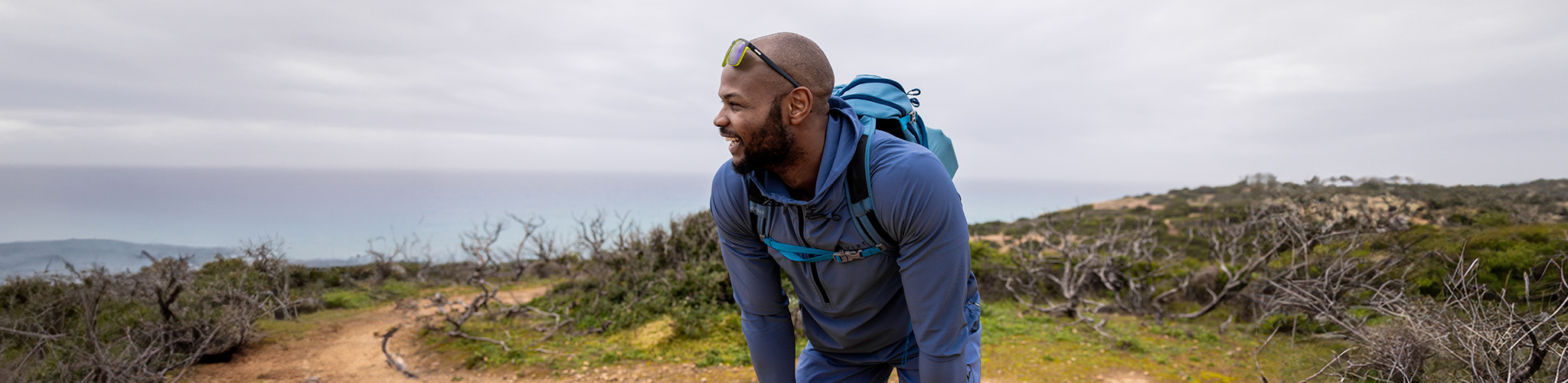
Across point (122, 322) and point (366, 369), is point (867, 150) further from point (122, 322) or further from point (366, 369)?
point (122, 322)

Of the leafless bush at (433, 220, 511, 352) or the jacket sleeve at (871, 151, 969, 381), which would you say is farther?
the leafless bush at (433, 220, 511, 352)

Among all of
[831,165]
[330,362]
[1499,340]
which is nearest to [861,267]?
[831,165]

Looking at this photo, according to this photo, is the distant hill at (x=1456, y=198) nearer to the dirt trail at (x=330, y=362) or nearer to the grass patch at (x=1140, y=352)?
the grass patch at (x=1140, y=352)

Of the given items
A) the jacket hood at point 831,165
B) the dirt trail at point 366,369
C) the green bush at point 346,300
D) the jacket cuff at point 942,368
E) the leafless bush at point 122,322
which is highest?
the jacket hood at point 831,165

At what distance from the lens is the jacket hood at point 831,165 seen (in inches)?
60.9

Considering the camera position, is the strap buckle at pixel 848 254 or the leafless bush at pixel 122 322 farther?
the leafless bush at pixel 122 322

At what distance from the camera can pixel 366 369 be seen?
18.3 feet

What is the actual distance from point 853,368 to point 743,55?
105 cm

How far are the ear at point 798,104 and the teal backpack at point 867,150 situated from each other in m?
0.15

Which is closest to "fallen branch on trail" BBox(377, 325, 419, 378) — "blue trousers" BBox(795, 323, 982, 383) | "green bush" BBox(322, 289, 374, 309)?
"green bush" BBox(322, 289, 374, 309)

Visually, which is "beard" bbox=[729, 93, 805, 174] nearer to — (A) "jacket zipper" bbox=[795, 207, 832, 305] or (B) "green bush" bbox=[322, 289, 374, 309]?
(A) "jacket zipper" bbox=[795, 207, 832, 305]

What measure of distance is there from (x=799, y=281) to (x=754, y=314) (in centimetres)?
18

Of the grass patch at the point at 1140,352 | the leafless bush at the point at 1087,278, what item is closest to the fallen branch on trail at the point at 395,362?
the grass patch at the point at 1140,352

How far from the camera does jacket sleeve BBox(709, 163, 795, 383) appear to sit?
69.6 inches
